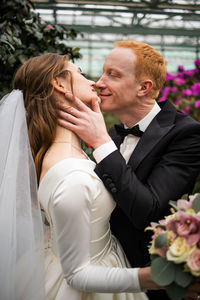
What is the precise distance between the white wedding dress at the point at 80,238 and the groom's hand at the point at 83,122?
5.0 inches

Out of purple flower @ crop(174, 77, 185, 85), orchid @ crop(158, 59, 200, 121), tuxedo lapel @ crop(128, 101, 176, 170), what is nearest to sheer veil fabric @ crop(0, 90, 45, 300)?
tuxedo lapel @ crop(128, 101, 176, 170)

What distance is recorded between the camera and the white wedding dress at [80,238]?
1240 mm

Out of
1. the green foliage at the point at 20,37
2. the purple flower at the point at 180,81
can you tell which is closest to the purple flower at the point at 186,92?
the purple flower at the point at 180,81

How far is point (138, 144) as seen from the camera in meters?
1.68

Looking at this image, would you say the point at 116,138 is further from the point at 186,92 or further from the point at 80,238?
the point at 186,92

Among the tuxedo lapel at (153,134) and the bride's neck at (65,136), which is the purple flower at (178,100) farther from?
the bride's neck at (65,136)

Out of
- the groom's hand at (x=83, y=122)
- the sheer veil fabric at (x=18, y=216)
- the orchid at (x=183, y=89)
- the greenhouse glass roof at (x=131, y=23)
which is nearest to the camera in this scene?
the sheer veil fabric at (x=18, y=216)

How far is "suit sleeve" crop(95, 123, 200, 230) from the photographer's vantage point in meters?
1.40

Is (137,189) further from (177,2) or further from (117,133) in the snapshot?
(177,2)

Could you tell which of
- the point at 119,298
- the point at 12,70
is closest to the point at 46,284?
the point at 119,298

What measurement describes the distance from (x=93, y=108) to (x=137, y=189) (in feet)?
1.65

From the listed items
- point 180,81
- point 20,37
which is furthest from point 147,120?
point 180,81

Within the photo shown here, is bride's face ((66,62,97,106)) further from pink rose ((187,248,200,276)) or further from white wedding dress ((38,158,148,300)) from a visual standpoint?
pink rose ((187,248,200,276))

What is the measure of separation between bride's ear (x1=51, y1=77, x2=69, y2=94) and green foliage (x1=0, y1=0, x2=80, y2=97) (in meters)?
0.57
